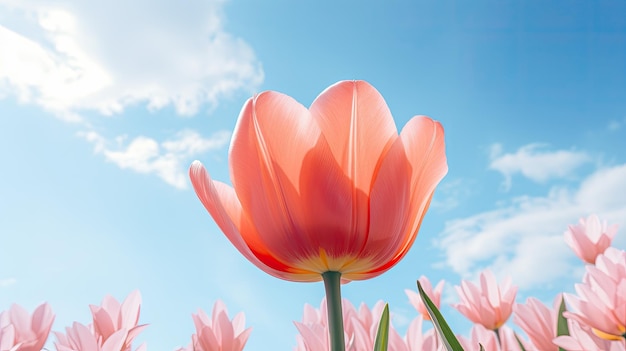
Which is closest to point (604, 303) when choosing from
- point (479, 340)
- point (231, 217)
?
point (479, 340)

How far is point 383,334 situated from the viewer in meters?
1.25

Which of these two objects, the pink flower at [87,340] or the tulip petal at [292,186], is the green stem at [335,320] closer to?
the tulip petal at [292,186]

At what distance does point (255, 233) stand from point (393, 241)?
0.26m

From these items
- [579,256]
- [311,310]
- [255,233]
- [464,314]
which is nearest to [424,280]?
[464,314]

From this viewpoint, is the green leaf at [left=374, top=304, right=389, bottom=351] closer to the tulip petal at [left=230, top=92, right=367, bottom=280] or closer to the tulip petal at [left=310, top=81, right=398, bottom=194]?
the tulip petal at [left=230, top=92, right=367, bottom=280]

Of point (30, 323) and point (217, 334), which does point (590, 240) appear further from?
point (30, 323)

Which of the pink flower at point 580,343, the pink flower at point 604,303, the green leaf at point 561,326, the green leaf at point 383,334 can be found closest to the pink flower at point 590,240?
the green leaf at point 561,326

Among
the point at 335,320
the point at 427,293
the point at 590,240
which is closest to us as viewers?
the point at 335,320

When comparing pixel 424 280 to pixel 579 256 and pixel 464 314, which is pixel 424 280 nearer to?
pixel 464 314

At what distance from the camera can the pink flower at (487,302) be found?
2.30 m

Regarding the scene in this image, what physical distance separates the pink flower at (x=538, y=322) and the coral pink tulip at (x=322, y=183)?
767 millimetres

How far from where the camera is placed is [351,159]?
1.15 metres

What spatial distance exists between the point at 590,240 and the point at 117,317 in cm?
237

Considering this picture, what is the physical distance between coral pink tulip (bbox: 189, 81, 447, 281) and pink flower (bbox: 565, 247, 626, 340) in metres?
0.73
